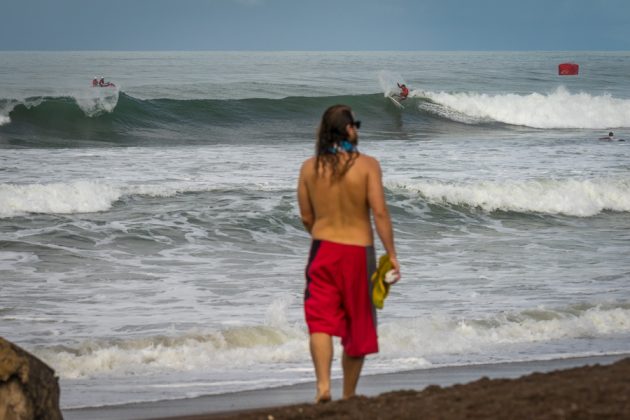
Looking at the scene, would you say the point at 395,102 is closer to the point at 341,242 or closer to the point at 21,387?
the point at 341,242

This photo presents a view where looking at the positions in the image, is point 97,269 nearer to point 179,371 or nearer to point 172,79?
point 179,371

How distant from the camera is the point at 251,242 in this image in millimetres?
13797

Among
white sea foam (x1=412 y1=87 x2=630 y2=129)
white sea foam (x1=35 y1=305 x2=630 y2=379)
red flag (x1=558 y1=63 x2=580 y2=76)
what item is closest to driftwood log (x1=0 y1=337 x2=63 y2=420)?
white sea foam (x1=35 y1=305 x2=630 y2=379)

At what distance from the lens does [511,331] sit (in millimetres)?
8805

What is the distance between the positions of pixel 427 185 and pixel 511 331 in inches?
386

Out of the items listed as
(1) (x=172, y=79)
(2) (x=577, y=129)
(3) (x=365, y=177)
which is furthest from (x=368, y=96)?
(3) (x=365, y=177)

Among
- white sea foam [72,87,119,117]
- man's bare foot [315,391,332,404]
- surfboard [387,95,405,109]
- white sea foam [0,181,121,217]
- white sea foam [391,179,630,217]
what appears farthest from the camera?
surfboard [387,95,405,109]

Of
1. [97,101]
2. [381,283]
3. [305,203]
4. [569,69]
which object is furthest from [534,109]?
[381,283]

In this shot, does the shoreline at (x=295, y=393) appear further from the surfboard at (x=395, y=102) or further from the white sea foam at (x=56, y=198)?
the surfboard at (x=395, y=102)

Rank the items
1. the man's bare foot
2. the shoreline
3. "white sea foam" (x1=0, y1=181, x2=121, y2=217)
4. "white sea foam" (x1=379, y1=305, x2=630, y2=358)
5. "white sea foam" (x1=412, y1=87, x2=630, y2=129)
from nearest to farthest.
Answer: the man's bare foot, the shoreline, "white sea foam" (x1=379, y1=305, x2=630, y2=358), "white sea foam" (x1=0, y1=181, x2=121, y2=217), "white sea foam" (x1=412, y1=87, x2=630, y2=129)

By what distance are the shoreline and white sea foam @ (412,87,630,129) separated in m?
27.9

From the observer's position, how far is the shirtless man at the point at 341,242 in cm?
517

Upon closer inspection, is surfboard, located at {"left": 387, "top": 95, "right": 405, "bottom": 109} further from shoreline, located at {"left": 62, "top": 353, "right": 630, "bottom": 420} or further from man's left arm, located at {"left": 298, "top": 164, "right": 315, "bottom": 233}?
man's left arm, located at {"left": 298, "top": 164, "right": 315, "bottom": 233}

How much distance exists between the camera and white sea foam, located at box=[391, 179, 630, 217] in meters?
17.8
